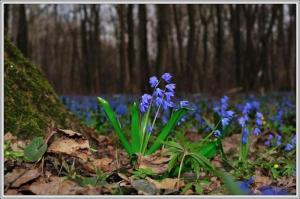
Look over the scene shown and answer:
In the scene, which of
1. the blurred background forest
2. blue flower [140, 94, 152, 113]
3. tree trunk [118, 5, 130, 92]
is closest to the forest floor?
blue flower [140, 94, 152, 113]

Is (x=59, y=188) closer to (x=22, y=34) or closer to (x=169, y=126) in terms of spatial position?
(x=169, y=126)

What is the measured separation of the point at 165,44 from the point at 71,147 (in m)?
13.2

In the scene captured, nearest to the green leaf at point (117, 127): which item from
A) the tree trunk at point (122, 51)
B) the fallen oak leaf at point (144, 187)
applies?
the fallen oak leaf at point (144, 187)

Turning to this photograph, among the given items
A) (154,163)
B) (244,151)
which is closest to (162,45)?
(244,151)

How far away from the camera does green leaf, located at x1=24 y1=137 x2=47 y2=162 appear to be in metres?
2.44

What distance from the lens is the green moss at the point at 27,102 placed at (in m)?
3.14

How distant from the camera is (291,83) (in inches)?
864

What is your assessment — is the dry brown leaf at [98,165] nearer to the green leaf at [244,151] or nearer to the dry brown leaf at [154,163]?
the dry brown leaf at [154,163]

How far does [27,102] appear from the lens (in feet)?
11.2

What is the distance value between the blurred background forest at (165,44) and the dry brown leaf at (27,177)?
10.1m

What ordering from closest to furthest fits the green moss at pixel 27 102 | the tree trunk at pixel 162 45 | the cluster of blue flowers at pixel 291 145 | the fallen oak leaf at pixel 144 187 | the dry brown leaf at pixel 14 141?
1. the fallen oak leaf at pixel 144 187
2. the dry brown leaf at pixel 14 141
3. the green moss at pixel 27 102
4. the cluster of blue flowers at pixel 291 145
5. the tree trunk at pixel 162 45

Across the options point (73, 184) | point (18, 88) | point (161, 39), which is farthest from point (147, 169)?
point (161, 39)

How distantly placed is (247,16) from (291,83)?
3587mm

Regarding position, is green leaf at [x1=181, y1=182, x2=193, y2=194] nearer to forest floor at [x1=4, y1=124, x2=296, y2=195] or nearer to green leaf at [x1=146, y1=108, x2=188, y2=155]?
forest floor at [x1=4, y1=124, x2=296, y2=195]
